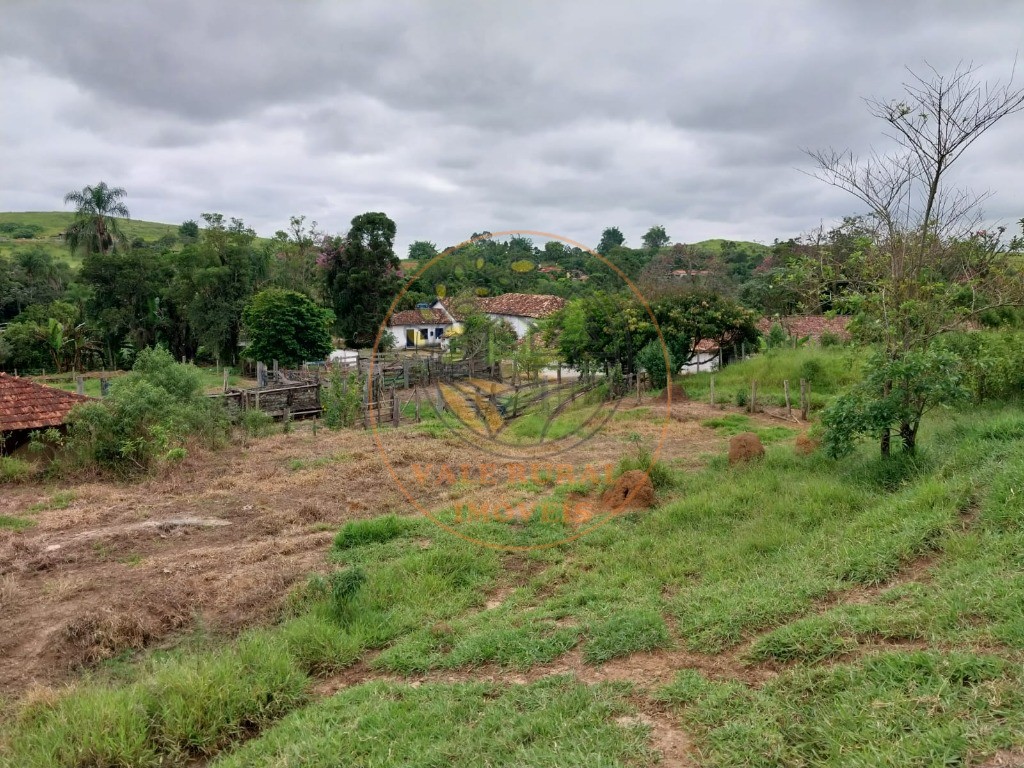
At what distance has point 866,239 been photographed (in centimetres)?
722

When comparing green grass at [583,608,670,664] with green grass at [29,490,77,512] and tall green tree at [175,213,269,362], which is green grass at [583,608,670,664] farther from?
tall green tree at [175,213,269,362]

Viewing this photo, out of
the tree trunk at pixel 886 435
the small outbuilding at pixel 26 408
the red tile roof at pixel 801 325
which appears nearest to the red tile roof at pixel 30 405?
the small outbuilding at pixel 26 408

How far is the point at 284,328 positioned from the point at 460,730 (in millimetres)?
23192

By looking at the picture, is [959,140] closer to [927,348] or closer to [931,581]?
[927,348]

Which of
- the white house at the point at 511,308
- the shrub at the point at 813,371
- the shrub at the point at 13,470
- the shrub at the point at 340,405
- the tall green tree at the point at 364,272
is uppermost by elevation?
the tall green tree at the point at 364,272

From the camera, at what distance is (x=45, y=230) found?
7400cm

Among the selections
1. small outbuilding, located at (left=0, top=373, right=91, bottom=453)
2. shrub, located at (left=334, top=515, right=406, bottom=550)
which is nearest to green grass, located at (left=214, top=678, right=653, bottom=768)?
shrub, located at (left=334, top=515, right=406, bottom=550)

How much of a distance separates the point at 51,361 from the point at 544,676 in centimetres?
3357

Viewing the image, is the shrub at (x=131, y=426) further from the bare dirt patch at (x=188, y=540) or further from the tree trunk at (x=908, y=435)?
the tree trunk at (x=908, y=435)

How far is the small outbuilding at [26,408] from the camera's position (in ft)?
32.8

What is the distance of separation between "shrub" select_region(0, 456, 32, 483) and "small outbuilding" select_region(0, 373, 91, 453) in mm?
596

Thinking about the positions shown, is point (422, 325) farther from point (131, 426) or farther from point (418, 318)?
point (131, 426)

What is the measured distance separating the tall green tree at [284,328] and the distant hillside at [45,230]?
1670 inches

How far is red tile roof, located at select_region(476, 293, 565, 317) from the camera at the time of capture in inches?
433
